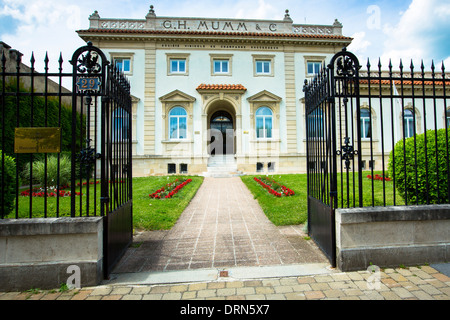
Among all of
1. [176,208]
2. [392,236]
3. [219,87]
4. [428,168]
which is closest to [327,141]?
[392,236]

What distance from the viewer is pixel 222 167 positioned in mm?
17812

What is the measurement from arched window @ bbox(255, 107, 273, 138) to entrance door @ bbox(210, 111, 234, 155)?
3.29 meters

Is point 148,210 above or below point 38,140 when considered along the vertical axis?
below

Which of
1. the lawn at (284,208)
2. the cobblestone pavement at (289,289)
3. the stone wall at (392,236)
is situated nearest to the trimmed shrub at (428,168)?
the stone wall at (392,236)

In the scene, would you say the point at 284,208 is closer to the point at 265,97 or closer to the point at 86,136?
the point at 86,136

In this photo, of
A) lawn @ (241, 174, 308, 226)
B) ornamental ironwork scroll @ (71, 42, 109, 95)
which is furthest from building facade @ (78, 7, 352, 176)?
ornamental ironwork scroll @ (71, 42, 109, 95)

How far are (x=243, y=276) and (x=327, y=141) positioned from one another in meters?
2.55

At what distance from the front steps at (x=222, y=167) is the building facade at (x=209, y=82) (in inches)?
5.9

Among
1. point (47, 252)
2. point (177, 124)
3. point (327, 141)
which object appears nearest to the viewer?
point (47, 252)

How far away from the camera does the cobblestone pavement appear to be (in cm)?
283

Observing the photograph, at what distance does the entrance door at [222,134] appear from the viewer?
21.2 meters

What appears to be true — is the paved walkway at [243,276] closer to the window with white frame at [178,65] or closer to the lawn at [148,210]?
the lawn at [148,210]

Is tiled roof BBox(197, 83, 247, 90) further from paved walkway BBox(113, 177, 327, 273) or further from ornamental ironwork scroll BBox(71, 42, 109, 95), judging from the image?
ornamental ironwork scroll BBox(71, 42, 109, 95)
